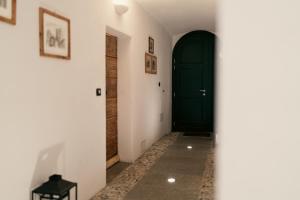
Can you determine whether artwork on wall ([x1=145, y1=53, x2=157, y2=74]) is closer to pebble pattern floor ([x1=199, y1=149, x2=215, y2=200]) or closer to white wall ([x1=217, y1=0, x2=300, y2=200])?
pebble pattern floor ([x1=199, y1=149, x2=215, y2=200])

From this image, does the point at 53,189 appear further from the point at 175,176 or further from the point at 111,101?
the point at 111,101

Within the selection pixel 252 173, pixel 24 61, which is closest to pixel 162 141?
pixel 24 61

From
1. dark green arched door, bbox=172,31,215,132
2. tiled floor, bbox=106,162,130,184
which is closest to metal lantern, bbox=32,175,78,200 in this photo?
tiled floor, bbox=106,162,130,184

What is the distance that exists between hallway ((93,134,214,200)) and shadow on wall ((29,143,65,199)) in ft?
2.45

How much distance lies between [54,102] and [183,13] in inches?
138

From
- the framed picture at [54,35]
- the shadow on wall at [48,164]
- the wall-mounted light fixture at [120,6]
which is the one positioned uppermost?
the wall-mounted light fixture at [120,6]

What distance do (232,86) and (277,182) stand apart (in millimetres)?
190

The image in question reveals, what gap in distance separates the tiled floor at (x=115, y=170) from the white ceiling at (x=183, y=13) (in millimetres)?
2380

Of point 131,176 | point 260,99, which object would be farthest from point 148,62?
point 260,99

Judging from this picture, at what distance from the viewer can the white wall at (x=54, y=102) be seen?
6.04ft

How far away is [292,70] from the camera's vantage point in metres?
0.50

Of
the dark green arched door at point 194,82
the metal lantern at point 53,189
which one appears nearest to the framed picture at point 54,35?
the metal lantern at point 53,189

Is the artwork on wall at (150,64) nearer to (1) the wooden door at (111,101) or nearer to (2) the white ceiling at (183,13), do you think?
(2) the white ceiling at (183,13)

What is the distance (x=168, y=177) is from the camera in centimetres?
362
